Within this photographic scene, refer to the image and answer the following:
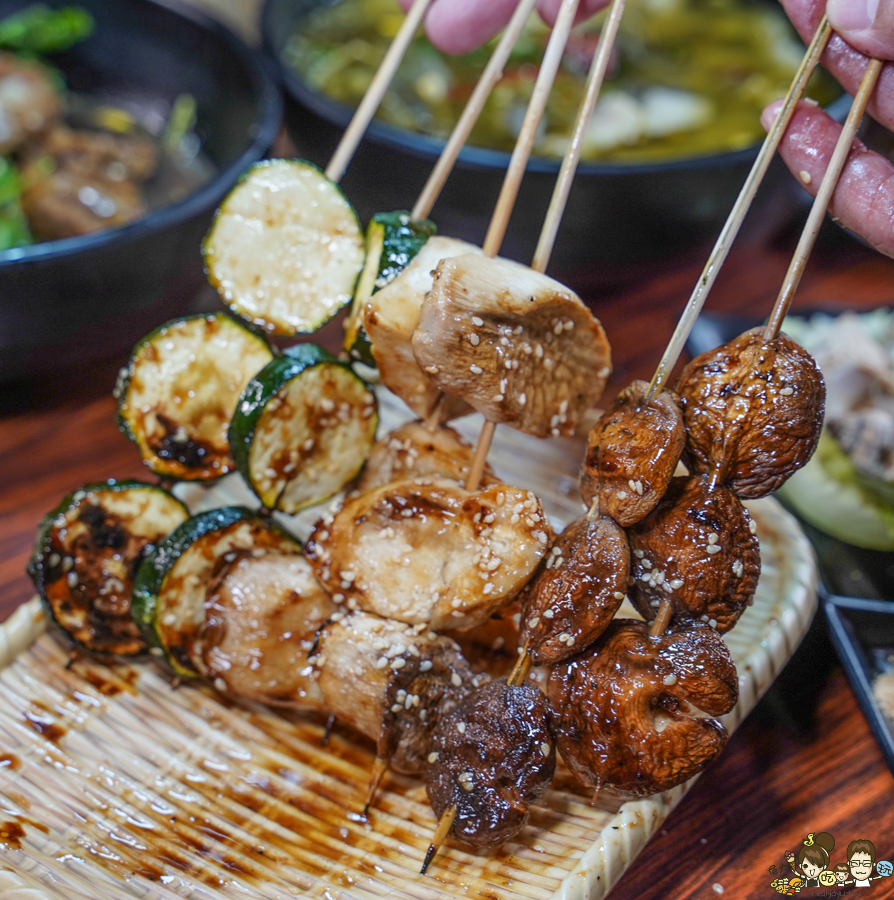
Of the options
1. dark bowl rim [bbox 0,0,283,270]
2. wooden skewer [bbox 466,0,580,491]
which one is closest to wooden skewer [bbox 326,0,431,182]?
wooden skewer [bbox 466,0,580,491]

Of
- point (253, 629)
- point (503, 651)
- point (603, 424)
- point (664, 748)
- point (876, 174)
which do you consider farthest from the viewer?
point (503, 651)

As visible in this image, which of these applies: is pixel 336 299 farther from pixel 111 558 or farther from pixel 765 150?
pixel 765 150

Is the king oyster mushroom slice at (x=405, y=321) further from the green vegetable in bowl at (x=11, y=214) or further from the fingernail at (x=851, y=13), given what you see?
the green vegetable in bowl at (x=11, y=214)

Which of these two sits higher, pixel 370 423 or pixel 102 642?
pixel 370 423

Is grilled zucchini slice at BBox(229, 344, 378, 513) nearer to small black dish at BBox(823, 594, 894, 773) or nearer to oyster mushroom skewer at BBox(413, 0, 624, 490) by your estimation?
oyster mushroom skewer at BBox(413, 0, 624, 490)

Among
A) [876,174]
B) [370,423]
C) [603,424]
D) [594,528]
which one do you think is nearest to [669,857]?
[594,528]

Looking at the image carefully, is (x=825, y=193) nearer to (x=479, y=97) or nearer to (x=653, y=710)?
(x=479, y=97)
